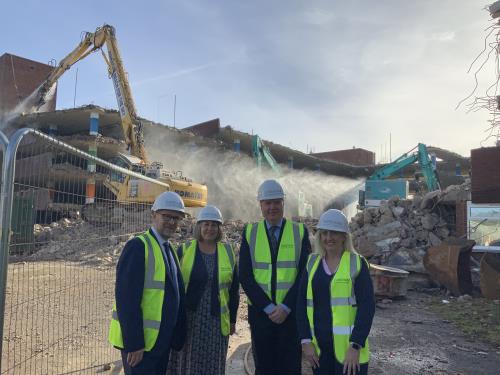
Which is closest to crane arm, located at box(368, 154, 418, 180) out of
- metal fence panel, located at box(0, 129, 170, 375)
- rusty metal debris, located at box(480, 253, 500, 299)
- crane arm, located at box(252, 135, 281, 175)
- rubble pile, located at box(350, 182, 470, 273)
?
crane arm, located at box(252, 135, 281, 175)

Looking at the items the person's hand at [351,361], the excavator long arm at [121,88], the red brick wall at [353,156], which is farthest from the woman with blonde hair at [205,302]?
the red brick wall at [353,156]

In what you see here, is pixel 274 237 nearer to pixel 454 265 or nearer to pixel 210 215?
pixel 210 215

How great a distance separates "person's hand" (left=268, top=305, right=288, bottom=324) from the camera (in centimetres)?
336

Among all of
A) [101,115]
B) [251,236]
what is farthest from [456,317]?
[101,115]

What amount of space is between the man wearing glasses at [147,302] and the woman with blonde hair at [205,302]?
27 centimetres

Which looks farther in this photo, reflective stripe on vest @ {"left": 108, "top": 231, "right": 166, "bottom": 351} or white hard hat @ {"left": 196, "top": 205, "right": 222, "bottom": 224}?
white hard hat @ {"left": 196, "top": 205, "right": 222, "bottom": 224}

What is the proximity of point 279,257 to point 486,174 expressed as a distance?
2.06 meters

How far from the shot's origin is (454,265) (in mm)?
10062

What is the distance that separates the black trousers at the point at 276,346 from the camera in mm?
3447

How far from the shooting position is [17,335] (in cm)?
614

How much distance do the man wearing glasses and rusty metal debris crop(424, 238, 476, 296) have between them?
880 centimetres

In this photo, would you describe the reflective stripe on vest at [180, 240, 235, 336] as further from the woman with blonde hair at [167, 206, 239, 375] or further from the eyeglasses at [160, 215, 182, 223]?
the eyeglasses at [160, 215, 182, 223]

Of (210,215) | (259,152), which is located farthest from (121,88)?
(210,215)

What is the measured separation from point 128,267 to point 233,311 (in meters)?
1.23
